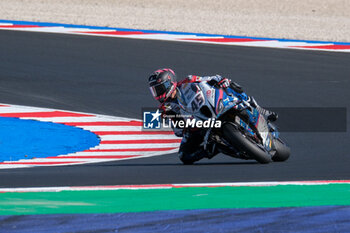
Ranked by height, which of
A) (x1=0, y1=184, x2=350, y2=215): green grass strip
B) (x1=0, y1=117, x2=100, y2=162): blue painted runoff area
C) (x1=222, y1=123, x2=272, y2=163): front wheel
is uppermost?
(x1=0, y1=117, x2=100, y2=162): blue painted runoff area

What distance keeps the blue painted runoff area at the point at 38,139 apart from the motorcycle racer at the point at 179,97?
2171 mm

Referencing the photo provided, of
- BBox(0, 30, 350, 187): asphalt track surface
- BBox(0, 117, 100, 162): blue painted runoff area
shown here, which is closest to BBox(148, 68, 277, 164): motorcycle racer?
BBox(0, 30, 350, 187): asphalt track surface

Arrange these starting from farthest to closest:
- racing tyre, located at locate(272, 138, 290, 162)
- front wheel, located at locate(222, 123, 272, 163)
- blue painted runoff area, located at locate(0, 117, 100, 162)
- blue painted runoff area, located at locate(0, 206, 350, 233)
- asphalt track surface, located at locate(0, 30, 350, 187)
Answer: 1. blue painted runoff area, located at locate(0, 117, 100, 162)
2. racing tyre, located at locate(272, 138, 290, 162)
3. asphalt track surface, located at locate(0, 30, 350, 187)
4. front wheel, located at locate(222, 123, 272, 163)
5. blue painted runoff area, located at locate(0, 206, 350, 233)

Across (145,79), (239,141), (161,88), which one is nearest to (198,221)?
(239,141)

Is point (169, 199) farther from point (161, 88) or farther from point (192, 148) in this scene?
point (192, 148)

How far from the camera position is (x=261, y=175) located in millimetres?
8312

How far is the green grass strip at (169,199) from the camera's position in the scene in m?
6.29

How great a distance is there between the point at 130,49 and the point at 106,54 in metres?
0.57

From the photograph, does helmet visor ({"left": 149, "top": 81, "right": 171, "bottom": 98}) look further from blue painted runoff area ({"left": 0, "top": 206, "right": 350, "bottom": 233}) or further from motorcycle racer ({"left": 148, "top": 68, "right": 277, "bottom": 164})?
blue painted runoff area ({"left": 0, "top": 206, "right": 350, "bottom": 233})

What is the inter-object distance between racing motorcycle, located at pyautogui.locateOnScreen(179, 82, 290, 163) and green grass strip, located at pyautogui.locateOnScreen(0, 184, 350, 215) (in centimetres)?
190

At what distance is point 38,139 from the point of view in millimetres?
11711

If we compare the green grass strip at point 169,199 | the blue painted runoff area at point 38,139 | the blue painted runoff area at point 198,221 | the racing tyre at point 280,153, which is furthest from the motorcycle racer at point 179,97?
the blue painted runoff area at point 198,221

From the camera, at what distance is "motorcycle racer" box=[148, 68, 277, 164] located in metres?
8.99

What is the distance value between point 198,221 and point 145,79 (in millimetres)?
9523
